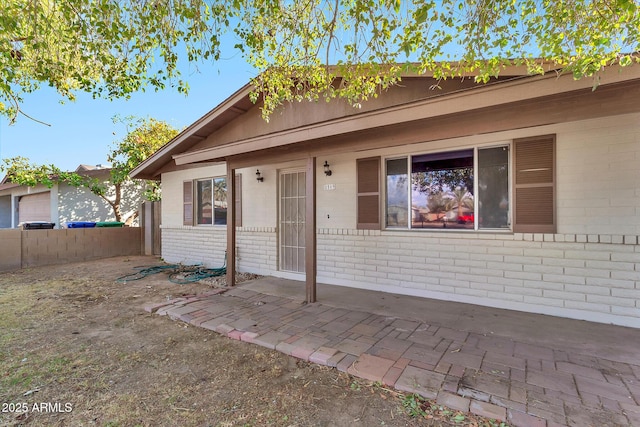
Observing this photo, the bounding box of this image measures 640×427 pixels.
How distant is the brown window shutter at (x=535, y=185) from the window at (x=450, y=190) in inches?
7.1

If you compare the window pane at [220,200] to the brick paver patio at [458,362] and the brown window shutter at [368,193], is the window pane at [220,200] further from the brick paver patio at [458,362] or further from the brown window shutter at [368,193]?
the brown window shutter at [368,193]

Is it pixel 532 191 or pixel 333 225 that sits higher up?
pixel 532 191

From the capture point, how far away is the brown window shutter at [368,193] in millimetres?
5363

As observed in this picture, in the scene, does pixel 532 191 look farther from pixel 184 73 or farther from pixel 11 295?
pixel 11 295

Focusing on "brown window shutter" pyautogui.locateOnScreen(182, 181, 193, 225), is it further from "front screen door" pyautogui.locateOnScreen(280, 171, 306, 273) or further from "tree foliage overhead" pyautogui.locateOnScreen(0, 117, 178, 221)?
"tree foliage overhead" pyautogui.locateOnScreen(0, 117, 178, 221)

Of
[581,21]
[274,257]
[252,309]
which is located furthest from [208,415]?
[581,21]

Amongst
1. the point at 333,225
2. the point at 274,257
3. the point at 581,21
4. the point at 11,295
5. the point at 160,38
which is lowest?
the point at 11,295

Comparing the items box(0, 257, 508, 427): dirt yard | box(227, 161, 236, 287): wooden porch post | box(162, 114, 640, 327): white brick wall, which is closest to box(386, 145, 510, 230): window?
box(162, 114, 640, 327): white brick wall

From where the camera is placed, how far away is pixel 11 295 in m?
5.64

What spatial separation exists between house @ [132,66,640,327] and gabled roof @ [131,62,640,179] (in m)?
0.01

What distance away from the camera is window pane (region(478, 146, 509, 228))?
436 cm

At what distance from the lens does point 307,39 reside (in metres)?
4.30

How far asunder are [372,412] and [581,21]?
4262mm

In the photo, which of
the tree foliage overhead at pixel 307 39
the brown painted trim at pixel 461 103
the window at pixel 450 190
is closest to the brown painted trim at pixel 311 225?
the brown painted trim at pixel 461 103
